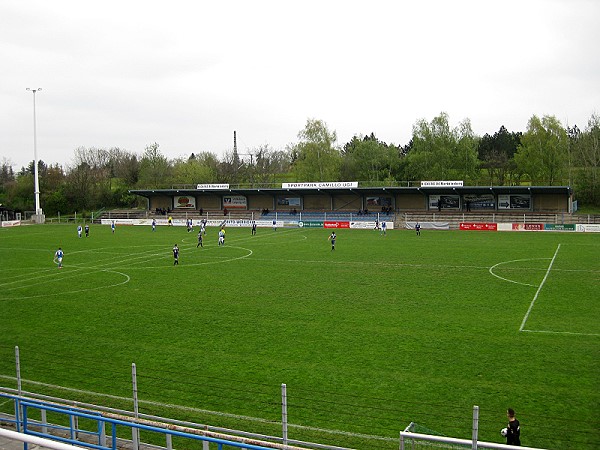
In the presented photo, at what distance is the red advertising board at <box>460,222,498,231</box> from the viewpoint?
202ft

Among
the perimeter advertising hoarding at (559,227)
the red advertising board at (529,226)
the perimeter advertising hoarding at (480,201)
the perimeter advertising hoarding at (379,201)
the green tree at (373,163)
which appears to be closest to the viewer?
the perimeter advertising hoarding at (559,227)

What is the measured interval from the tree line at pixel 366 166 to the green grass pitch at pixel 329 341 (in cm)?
5107

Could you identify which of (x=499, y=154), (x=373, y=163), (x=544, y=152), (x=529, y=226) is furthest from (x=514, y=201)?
(x=499, y=154)

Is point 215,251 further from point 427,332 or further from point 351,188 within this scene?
point 351,188

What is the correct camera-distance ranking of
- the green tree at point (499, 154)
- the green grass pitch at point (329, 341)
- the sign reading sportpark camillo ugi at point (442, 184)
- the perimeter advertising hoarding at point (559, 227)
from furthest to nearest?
the green tree at point (499, 154), the sign reading sportpark camillo ugi at point (442, 184), the perimeter advertising hoarding at point (559, 227), the green grass pitch at point (329, 341)

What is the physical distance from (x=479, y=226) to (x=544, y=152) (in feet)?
88.3

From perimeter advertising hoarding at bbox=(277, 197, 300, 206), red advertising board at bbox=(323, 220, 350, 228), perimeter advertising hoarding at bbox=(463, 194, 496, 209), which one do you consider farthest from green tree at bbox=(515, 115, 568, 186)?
perimeter advertising hoarding at bbox=(277, 197, 300, 206)

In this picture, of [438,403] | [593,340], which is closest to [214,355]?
[438,403]

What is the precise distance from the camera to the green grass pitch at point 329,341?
40.5 feet

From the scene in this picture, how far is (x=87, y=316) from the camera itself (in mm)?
22312

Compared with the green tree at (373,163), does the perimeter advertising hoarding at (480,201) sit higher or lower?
lower

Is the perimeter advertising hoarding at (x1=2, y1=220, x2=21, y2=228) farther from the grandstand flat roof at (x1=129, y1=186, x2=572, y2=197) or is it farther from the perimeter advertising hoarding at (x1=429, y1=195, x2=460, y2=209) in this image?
the perimeter advertising hoarding at (x1=429, y1=195, x2=460, y2=209)

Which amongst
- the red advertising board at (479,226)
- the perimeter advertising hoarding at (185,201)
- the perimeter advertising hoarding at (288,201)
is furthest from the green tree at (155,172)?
the red advertising board at (479,226)

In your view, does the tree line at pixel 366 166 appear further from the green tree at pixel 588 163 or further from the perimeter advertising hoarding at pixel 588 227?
the perimeter advertising hoarding at pixel 588 227
